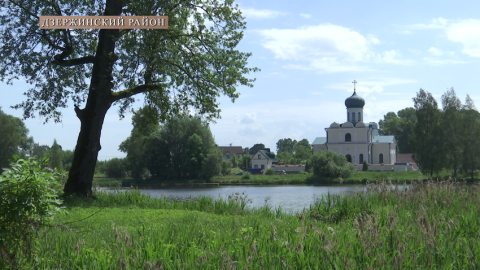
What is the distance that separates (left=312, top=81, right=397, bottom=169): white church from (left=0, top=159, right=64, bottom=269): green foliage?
3339 inches

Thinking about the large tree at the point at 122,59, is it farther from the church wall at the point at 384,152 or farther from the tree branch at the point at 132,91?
the church wall at the point at 384,152

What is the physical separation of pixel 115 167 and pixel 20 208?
63368 millimetres

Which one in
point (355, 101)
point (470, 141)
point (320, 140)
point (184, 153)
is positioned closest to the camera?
point (470, 141)

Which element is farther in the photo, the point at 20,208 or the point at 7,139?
Result: the point at 7,139

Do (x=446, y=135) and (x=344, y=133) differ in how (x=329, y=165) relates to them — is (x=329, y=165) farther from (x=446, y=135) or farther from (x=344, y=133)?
(x=344, y=133)

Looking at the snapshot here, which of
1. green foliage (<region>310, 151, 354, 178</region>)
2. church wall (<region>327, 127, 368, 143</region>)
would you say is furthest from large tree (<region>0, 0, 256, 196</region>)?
church wall (<region>327, 127, 368, 143</region>)

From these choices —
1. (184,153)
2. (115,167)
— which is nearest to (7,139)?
(115,167)

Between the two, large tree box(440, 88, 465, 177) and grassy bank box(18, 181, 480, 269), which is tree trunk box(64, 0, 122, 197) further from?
large tree box(440, 88, 465, 177)

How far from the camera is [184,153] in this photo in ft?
208

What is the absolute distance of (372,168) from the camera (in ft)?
269

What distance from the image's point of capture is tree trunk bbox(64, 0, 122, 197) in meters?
15.4

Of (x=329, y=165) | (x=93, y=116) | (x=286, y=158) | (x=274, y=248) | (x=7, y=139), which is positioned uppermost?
(x=7, y=139)

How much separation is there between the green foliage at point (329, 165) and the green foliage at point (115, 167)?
82.1ft

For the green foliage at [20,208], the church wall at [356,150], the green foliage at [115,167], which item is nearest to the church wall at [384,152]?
the church wall at [356,150]
